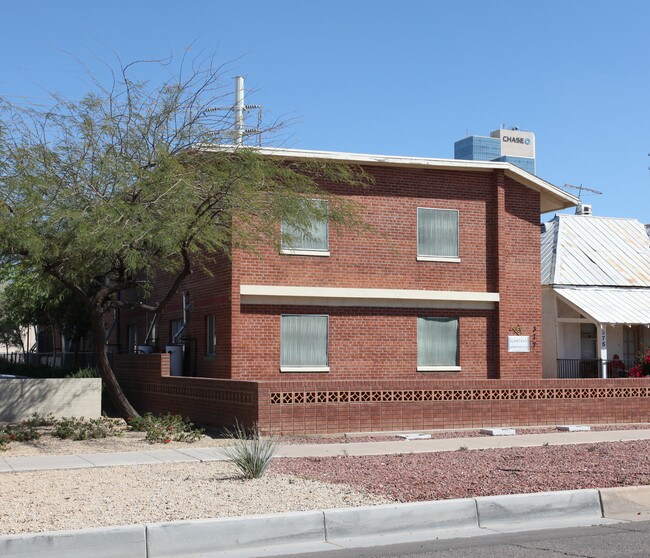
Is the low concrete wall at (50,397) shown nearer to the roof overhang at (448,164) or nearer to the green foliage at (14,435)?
the green foliage at (14,435)

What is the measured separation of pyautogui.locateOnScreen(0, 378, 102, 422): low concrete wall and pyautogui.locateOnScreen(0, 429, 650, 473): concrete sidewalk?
7571mm

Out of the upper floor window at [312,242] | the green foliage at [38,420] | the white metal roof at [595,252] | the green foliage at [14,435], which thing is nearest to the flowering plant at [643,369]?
the white metal roof at [595,252]

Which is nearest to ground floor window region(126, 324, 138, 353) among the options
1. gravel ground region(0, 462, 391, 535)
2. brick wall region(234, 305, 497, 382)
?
brick wall region(234, 305, 497, 382)

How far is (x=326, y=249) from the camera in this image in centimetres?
2381

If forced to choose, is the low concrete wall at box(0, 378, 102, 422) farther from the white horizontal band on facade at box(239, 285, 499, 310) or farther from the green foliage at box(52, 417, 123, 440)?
the white horizontal band on facade at box(239, 285, 499, 310)

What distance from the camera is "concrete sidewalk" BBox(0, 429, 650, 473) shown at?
48.5ft

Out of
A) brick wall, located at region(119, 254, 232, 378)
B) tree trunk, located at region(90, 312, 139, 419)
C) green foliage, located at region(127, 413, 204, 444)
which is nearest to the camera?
green foliage, located at region(127, 413, 204, 444)

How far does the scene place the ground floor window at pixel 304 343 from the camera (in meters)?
23.3

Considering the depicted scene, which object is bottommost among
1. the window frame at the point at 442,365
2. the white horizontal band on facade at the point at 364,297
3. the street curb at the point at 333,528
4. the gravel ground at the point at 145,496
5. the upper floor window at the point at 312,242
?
the street curb at the point at 333,528

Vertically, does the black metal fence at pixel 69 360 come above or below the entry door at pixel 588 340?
below

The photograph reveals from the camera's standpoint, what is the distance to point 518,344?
2536 centimetres

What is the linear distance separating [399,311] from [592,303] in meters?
9.00

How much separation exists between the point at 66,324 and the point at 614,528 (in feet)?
78.8

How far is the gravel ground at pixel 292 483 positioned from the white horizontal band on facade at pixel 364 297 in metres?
7.96
